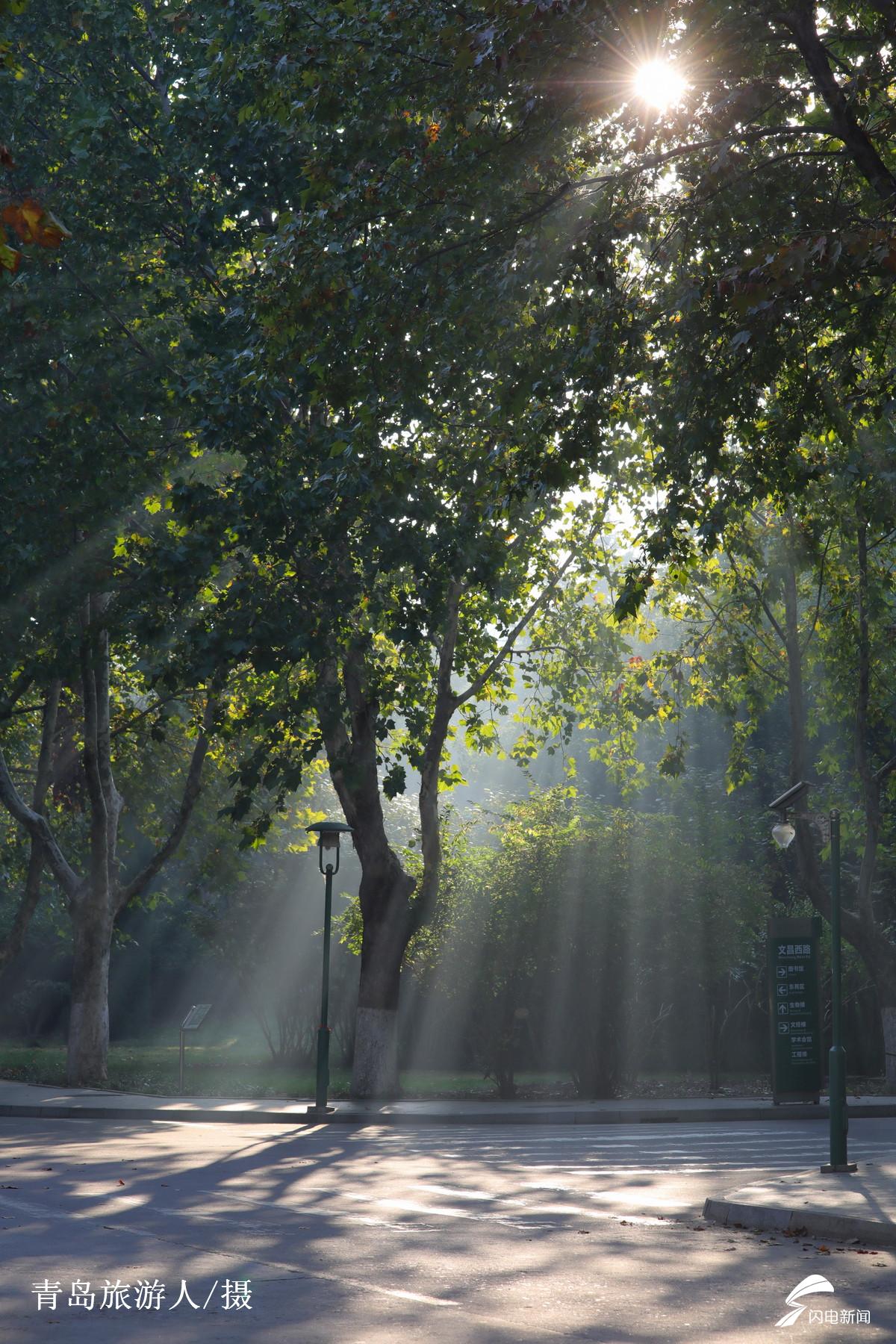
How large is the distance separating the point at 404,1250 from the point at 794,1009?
49.2ft

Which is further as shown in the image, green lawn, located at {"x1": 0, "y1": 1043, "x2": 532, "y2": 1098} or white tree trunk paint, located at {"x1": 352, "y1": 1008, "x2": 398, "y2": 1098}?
green lawn, located at {"x1": 0, "y1": 1043, "x2": 532, "y2": 1098}

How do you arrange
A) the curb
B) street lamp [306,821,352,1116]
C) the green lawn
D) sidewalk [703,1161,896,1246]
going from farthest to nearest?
the green lawn → street lamp [306,821,352,1116] → the curb → sidewalk [703,1161,896,1246]

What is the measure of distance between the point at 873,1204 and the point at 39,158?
17.0 meters

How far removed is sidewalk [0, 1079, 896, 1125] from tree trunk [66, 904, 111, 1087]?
186cm

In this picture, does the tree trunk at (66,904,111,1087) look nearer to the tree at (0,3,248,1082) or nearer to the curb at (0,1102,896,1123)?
the curb at (0,1102,896,1123)

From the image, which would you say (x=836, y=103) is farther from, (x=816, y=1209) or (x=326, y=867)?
(x=326, y=867)

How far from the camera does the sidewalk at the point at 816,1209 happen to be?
898 cm

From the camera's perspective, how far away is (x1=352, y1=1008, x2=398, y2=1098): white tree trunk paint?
22.2 m

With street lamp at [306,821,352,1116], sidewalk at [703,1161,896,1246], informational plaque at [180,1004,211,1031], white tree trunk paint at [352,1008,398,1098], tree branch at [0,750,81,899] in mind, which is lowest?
sidewalk at [703,1161,896,1246]

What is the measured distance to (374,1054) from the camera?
2220 cm

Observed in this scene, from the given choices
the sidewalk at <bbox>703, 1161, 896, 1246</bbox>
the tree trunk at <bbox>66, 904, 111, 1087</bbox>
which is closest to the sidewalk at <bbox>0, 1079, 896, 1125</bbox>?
the tree trunk at <bbox>66, 904, 111, 1087</bbox>

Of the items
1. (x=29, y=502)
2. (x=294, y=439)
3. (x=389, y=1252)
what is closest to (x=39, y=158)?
(x=29, y=502)

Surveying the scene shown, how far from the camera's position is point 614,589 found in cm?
2450

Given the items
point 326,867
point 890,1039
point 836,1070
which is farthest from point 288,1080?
point 836,1070
